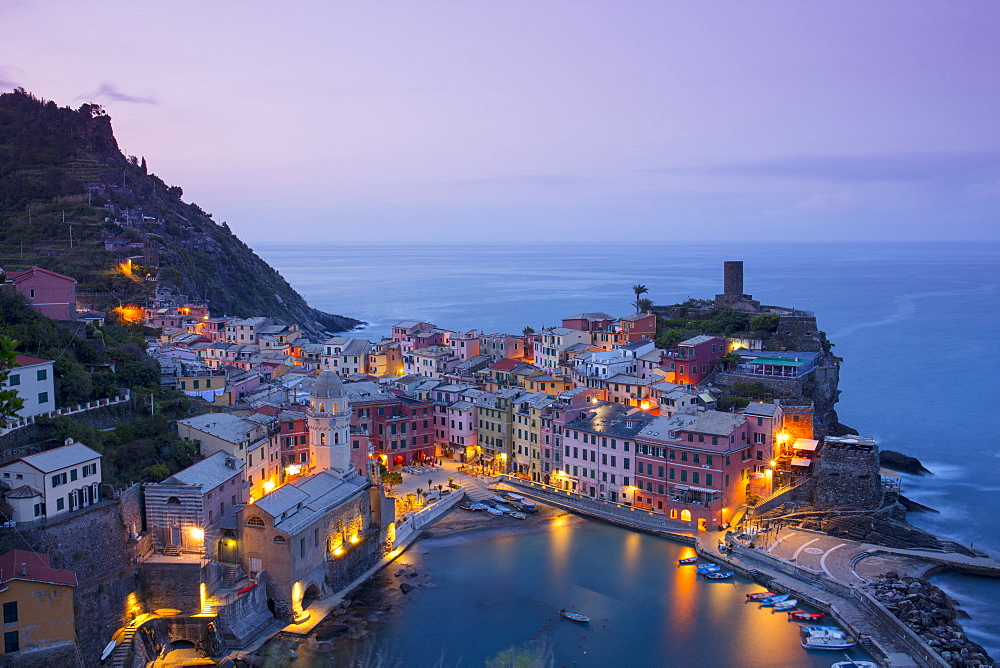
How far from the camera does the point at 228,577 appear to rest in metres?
28.0

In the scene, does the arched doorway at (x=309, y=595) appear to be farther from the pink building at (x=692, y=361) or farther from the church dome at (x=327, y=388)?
the pink building at (x=692, y=361)

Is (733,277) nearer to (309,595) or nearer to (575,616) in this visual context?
(575,616)

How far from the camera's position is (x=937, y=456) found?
51.7 m

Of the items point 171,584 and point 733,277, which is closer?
point 171,584

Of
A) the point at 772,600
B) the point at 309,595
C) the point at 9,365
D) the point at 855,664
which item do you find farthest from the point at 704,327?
the point at 9,365

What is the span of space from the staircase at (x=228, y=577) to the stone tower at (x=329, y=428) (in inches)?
297

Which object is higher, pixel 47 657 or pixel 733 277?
pixel 733 277

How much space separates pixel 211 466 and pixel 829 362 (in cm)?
3937

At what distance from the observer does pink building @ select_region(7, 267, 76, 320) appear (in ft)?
131

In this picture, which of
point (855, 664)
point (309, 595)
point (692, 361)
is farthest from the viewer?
point (692, 361)

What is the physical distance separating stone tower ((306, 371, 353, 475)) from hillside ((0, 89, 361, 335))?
34.4 metres

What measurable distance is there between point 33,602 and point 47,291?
2294 centimetres

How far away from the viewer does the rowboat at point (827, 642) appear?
2691 centimetres

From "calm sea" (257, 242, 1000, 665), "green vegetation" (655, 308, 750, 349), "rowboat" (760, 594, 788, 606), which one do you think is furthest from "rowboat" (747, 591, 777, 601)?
"green vegetation" (655, 308, 750, 349)
